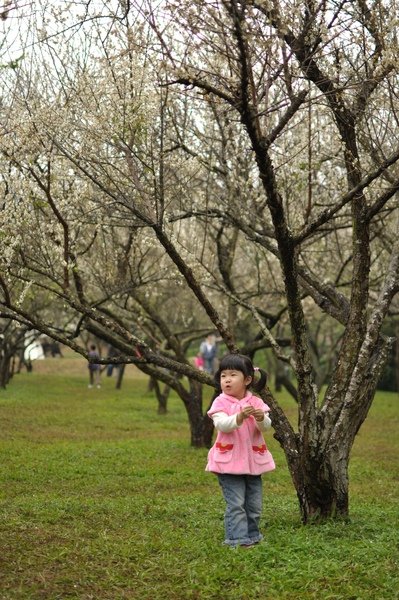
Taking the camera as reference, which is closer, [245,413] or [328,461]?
[245,413]

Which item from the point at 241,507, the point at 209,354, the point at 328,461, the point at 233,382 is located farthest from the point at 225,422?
the point at 209,354

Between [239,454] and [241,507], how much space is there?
36 centimetres


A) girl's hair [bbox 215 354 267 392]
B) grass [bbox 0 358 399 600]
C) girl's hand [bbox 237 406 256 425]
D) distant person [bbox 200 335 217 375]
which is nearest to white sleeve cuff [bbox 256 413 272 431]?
girl's hand [bbox 237 406 256 425]

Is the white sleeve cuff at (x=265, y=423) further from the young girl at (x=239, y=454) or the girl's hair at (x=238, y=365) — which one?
the girl's hair at (x=238, y=365)

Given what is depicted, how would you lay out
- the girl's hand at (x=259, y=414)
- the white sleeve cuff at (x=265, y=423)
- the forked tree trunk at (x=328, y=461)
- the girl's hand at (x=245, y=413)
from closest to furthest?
the girl's hand at (x=245, y=413), the girl's hand at (x=259, y=414), the white sleeve cuff at (x=265, y=423), the forked tree trunk at (x=328, y=461)

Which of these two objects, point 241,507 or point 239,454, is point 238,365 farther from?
point 241,507

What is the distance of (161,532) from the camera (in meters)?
6.76

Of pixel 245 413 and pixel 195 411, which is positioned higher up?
pixel 245 413

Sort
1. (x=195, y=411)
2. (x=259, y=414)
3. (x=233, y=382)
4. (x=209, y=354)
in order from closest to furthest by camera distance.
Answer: (x=259, y=414)
(x=233, y=382)
(x=195, y=411)
(x=209, y=354)

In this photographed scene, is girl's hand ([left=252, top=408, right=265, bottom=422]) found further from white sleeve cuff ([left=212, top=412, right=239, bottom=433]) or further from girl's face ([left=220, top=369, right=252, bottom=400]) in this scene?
girl's face ([left=220, top=369, right=252, bottom=400])

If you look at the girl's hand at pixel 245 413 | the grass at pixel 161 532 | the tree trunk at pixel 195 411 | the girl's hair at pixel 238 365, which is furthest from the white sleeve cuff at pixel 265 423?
the tree trunk at pixel 195 411

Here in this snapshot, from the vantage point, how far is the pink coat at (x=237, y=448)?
6.02 metres

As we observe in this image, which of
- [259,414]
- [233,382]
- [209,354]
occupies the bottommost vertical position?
[259,414]

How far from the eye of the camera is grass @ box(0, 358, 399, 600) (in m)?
5.12
